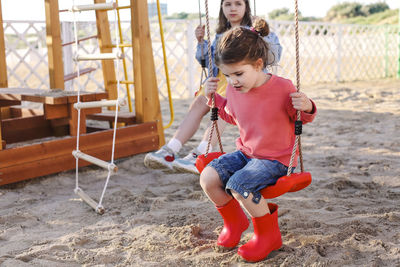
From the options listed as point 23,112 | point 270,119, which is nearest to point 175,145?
point 270,119

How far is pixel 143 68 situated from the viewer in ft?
10.5

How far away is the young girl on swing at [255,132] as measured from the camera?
1608 millimetres

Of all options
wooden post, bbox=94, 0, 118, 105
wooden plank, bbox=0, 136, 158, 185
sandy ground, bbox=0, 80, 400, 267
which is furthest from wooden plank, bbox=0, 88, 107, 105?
wooden post, bbox=94, 0, 118, 105

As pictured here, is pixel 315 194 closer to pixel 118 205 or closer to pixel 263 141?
pixel 263 141

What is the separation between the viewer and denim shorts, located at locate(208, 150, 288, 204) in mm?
1591

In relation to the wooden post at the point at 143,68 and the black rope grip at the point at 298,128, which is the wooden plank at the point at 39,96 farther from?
the black rope grip at the point at 298,128

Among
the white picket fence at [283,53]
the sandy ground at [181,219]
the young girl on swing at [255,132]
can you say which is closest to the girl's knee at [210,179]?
the young girl on swing at [255,132]

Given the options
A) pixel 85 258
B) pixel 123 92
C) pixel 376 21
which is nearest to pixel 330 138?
pixel 85 258

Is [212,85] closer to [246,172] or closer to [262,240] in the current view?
[246,172]

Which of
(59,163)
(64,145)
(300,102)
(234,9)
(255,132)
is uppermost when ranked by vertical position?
(234,9)

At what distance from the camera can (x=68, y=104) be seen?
10.0 ft

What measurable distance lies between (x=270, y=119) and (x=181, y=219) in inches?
28.6

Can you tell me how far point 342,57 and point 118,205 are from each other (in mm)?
9165

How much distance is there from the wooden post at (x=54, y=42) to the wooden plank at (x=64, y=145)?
28.0 inches
